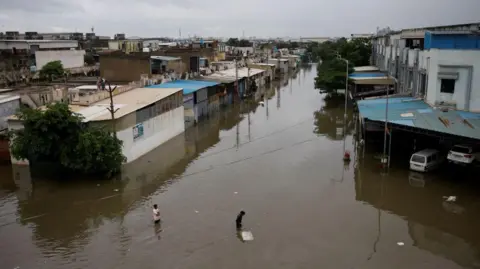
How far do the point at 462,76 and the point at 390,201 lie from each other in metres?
10.3

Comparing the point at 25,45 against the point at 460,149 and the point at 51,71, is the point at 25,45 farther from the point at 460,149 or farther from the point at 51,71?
the point at 460,149

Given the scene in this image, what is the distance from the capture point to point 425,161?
20797 mm

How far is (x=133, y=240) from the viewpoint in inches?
565

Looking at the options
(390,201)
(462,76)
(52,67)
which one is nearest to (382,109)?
(462,76)

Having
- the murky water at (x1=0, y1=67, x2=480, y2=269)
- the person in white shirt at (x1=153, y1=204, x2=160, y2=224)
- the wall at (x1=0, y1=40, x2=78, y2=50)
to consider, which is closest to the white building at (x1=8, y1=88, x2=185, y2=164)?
the murky water at (x1=0, y1=67, x2=480, y2=269)

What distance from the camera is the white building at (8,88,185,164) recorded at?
851 inches

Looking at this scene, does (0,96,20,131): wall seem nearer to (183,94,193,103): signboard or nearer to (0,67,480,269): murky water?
(0,67,480,269): murky water

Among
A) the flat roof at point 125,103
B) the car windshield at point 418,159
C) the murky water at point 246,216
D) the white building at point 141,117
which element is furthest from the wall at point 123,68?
the car windshield at point 418,159

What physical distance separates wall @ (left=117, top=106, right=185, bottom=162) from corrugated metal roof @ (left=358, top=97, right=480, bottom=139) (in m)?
11.7

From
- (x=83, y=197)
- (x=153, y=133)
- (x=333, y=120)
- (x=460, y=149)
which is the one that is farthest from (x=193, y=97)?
(x=460, y=149)

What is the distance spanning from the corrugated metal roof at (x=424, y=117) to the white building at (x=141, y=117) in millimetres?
11649

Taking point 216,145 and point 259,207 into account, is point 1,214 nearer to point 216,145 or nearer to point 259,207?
point 259,207

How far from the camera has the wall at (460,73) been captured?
23594mm

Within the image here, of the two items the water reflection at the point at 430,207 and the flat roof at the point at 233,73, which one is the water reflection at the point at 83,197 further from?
the flat roof at the point at 233,73
